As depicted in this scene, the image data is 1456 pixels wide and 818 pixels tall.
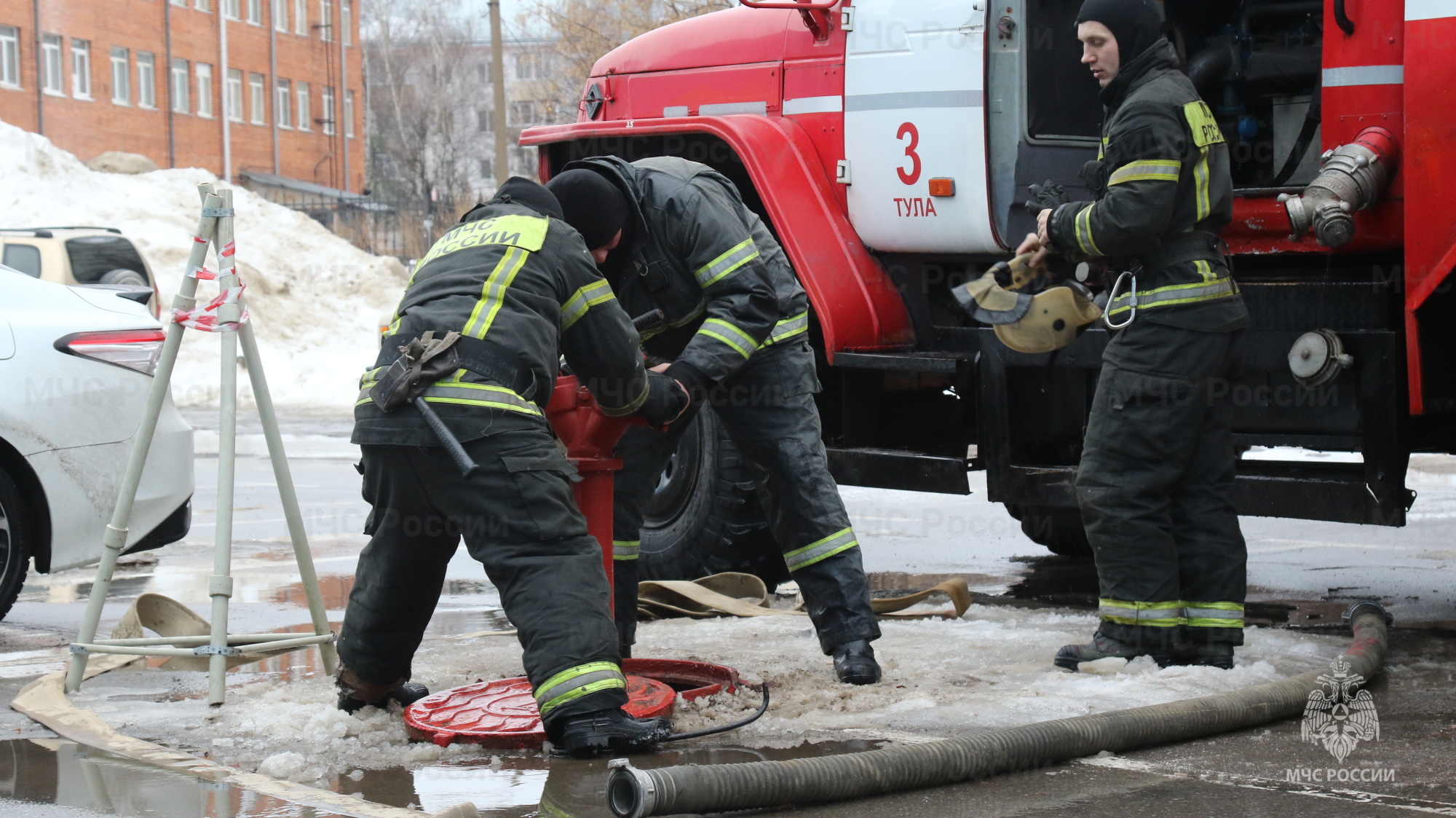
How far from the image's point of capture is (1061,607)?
593 centimetres

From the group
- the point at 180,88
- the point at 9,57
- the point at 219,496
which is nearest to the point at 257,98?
the point at 180,88

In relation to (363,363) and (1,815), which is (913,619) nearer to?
(1,815)

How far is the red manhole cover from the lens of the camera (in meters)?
3.78

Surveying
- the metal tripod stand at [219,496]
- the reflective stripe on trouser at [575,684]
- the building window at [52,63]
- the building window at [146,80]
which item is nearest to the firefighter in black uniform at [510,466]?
the reflective stripe on trouser at [575,684]

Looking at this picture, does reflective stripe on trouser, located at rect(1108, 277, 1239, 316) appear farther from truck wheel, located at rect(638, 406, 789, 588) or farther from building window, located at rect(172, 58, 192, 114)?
building window, located at rect(172, 58, 192, 114)

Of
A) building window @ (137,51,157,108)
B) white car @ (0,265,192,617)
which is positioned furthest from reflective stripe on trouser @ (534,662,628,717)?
building window @ (137,51,157,108)

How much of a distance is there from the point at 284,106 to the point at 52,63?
8.90 m

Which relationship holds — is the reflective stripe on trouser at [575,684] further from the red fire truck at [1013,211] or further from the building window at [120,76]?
the building window at [120,76]

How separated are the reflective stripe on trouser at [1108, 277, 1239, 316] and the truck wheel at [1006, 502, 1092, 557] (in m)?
2.41

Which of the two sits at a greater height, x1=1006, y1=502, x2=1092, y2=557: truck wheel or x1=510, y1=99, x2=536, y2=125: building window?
x1=510, y1=99, x2=536, y2=125: building window

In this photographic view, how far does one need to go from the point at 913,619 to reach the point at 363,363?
52.1 feet

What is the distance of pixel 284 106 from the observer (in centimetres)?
4362

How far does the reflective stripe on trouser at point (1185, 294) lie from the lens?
4457 millimetres

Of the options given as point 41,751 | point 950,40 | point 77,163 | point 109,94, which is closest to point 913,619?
point 950,40
